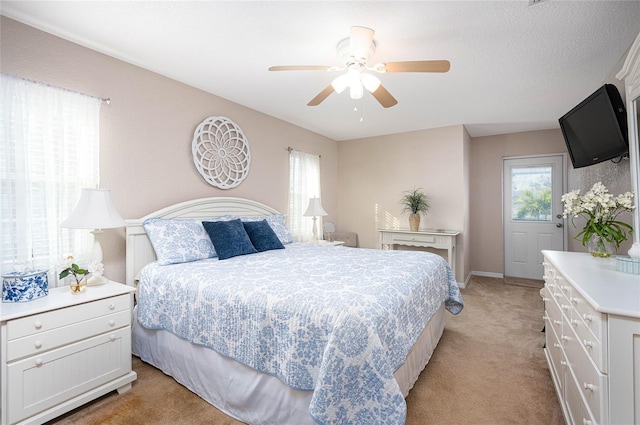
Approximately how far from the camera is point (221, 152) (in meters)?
3.47

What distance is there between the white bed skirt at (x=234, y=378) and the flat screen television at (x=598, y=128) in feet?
5.95

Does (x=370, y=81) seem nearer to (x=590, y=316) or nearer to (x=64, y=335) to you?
(x=590, y=316)

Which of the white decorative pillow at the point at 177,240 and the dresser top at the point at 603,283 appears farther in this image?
the white decorative pillow at the point at 177,240

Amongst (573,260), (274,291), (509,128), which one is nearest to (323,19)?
(274,291)

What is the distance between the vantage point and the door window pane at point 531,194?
4957mm

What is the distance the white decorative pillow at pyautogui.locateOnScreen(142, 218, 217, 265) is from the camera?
96.8 inches

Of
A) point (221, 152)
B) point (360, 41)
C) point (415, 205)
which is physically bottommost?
point (415, 205)

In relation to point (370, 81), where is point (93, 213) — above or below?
Result: below

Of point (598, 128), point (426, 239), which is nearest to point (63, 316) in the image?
point (598, 128)

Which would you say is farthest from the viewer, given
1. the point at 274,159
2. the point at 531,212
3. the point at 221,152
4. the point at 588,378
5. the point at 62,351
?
the point at 531,212

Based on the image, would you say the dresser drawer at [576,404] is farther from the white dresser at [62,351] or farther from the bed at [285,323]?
the white dresser at [62,351]

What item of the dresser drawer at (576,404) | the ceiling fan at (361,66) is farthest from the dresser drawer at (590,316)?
the ceiling fan at (361,66)

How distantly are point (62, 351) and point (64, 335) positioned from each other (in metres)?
0.09

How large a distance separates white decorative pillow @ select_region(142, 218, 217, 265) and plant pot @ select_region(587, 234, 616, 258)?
2.97 meters
